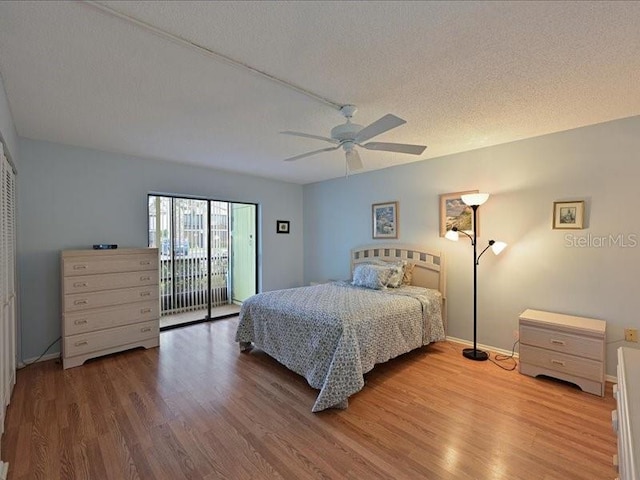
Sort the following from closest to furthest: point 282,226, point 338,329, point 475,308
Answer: point 338,329 → point 475,308 → point 282,226

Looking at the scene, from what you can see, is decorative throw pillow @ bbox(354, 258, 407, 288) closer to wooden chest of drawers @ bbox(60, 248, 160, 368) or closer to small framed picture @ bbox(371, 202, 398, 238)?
small framed picture @ bbox(371, 202, 398, 238)

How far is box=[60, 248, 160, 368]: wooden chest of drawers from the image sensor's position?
3066mm

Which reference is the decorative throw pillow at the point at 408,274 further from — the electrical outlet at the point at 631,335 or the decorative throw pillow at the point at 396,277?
the electrical outlet at the point at 631,335

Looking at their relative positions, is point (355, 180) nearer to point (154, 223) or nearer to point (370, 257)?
point (370, 257)

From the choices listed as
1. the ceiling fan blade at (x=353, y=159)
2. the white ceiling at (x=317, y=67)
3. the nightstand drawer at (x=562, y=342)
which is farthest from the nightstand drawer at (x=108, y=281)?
the nightstand drawer at (x=562, y=342)

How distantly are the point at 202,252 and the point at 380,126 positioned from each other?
3.99 m

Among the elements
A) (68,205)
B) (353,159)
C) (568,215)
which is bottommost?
(568,215)

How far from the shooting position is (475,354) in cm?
329

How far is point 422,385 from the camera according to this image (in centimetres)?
270

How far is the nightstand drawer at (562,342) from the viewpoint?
252 cm

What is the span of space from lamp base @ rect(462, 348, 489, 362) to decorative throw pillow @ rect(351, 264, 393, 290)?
3.82 feet

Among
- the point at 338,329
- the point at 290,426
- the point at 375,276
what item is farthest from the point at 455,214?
the point at 290,426

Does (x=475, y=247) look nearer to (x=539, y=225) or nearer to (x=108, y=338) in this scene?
(x=539, y=225)

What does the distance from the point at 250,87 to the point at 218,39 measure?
1.66ft
